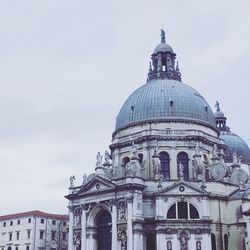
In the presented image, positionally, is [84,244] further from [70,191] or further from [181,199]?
[181,199]

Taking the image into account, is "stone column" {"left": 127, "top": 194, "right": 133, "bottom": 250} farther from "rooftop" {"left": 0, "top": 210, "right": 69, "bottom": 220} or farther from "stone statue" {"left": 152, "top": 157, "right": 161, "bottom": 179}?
"rooftop" {"left": 0, "top": 210, "right": 69, "bottom": 220}

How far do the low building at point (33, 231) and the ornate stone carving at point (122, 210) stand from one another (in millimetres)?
22475

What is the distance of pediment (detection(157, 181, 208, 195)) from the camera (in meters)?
48.9

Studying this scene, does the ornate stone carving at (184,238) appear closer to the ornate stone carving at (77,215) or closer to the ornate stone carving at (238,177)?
the ornate stone carving at (238,177)

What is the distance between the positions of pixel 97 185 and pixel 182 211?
9273mm

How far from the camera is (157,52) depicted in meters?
63.0

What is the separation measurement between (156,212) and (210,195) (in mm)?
5866

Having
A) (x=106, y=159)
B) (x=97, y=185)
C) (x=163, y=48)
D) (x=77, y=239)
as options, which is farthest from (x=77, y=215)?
(x=163, y=48)

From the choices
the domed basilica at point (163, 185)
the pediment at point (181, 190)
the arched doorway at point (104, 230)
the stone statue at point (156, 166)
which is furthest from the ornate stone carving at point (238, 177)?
the arched doorway at point (104, 230)

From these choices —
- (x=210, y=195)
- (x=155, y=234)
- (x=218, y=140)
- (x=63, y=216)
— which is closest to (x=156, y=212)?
(x=155, y=234)

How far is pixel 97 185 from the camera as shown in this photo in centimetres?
5188

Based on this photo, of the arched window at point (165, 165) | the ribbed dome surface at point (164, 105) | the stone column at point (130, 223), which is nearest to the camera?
the stone column at point (130, 223)

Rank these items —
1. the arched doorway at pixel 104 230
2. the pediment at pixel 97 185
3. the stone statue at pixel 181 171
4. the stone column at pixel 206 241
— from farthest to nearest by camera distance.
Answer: the arched doorway at pixel 104 230 → the pediment at pixel 97 185 → the stone statue at pixel 181 171 → the stone column at pixel 206 241

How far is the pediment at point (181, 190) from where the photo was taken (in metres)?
48.9
